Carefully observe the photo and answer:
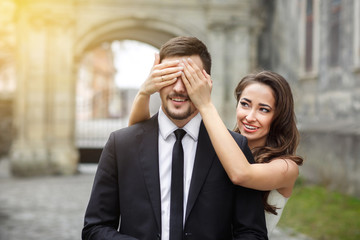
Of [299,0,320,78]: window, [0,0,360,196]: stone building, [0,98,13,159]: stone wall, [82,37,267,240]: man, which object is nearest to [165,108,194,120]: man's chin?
[82,37,267,240]: man

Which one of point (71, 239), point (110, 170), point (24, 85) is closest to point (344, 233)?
point (71, 239)

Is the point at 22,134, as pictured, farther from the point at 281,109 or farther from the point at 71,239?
the point at 281,109

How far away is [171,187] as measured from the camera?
6.09 feet

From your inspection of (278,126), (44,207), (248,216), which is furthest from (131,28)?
(248,216)

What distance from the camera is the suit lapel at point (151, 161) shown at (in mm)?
1841

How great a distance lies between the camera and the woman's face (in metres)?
2.25

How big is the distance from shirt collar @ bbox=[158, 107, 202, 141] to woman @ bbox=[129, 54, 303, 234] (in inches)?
3.1

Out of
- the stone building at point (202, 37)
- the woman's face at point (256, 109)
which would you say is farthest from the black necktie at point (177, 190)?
the stone building at point (202, 37)

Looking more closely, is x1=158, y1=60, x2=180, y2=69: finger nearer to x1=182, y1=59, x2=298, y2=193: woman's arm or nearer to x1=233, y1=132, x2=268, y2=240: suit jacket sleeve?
x1=182, y1=59, x2=298, y2=193: woman's arm

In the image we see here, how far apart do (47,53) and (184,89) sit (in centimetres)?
1055

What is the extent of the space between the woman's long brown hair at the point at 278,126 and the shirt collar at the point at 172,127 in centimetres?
45

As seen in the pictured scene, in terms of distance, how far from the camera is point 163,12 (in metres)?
12.1

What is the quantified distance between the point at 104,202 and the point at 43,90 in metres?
10.4

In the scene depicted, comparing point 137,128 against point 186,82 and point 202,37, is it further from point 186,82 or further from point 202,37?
point 202,37
